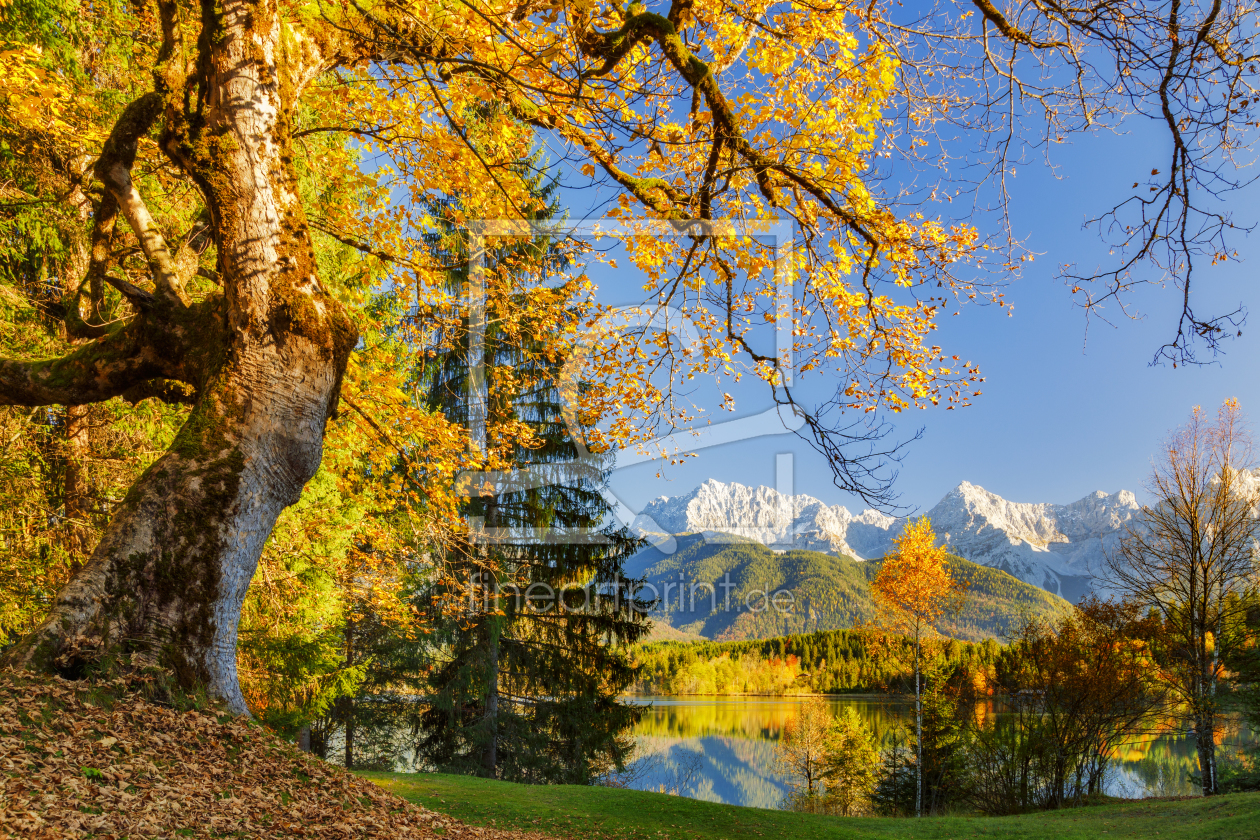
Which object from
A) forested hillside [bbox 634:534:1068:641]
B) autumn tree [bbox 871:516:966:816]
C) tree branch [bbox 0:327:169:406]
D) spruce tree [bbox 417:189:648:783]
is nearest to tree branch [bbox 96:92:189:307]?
tree branch [bbox 0:327:169:406]

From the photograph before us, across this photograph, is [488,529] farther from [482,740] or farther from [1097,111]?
[1097,111]

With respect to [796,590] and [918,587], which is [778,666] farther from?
[796,590]

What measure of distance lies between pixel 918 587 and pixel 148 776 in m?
17.9

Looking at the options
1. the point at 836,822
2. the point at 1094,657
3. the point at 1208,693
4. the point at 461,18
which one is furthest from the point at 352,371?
the point at 1208,693

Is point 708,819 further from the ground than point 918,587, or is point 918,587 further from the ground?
point 918,587

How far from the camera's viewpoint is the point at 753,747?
36156mm

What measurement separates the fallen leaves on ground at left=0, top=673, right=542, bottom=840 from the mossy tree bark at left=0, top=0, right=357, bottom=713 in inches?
8.5

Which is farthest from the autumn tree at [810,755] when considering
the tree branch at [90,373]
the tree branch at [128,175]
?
the tree branch at [128,175]

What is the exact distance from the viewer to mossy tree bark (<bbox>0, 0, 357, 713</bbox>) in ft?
9.19

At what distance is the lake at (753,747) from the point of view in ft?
65.9

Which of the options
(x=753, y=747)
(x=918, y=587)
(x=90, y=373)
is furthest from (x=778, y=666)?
(x=90, y=373)

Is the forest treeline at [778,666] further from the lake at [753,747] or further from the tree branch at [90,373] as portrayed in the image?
the tree branch at [90,373]

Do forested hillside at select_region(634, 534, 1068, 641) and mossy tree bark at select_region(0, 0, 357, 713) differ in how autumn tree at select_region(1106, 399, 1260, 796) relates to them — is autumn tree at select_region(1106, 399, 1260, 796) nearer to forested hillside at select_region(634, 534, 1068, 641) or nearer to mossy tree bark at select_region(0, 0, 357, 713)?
mossy tree bark at select_region(0, 0, 357, 713)

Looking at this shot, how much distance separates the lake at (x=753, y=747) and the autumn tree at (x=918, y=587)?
288cm
